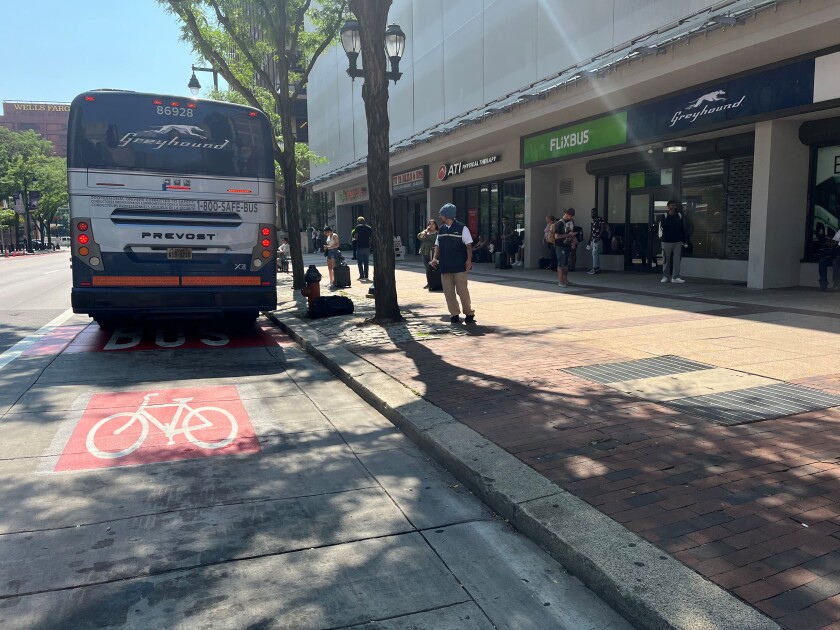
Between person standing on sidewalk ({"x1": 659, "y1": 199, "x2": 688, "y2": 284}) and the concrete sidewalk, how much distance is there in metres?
4.77

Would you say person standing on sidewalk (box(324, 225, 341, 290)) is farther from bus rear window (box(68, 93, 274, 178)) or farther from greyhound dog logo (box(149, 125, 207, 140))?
greyhound dog logo (box(149, 125, 207, 140))

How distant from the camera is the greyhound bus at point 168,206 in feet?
29.0

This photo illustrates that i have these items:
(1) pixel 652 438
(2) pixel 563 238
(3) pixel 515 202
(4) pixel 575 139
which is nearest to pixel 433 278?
(2) pixel 563 238

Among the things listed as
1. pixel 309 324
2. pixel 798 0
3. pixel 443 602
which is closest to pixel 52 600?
pixel 443 602

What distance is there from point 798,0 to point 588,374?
7.82 m

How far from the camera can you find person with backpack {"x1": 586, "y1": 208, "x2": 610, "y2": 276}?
19000 millimetres

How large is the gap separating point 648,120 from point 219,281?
11.3 m

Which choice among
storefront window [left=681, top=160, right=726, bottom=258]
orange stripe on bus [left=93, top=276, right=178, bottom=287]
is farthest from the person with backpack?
orange stripe on bus [left=93, top=276, right=178, bottom=287]

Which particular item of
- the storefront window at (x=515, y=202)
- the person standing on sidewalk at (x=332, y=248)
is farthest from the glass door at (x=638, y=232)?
the person standing on sidewalk at (x=332, y=248)

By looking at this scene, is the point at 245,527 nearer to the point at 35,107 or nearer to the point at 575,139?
the point at 575,139

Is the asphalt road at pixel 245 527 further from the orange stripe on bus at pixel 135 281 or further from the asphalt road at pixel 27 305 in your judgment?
the asphalt road at pixel 27 305

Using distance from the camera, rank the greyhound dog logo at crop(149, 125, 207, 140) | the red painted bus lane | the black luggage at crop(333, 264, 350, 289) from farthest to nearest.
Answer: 1. the black luggage at crop(333, 264, 350, 289)
2. the greyhound dog logo at crop(149, 125, 207, 140)
3. the red painted bus lane

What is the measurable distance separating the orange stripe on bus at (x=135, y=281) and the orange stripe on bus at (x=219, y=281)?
192 millimetres

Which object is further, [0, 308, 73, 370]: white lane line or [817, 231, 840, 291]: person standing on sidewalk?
[817, 231, 840, 291]: person standing on sidewalk
